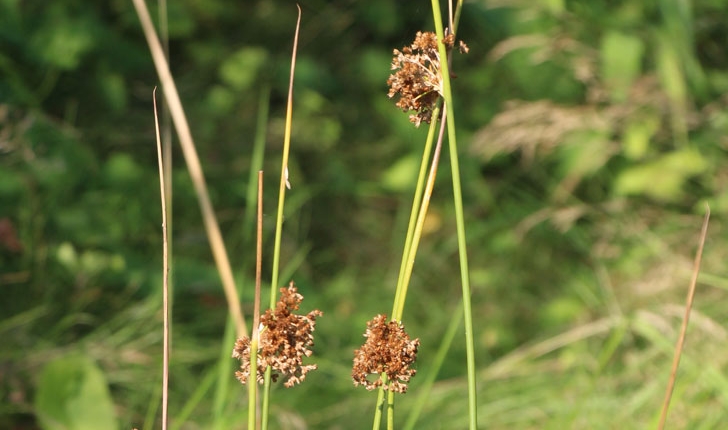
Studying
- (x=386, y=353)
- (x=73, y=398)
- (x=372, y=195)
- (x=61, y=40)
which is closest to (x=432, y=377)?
(x=386, y=353)

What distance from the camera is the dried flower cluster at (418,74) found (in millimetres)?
573

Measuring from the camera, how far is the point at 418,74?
Result: 23.0 inches

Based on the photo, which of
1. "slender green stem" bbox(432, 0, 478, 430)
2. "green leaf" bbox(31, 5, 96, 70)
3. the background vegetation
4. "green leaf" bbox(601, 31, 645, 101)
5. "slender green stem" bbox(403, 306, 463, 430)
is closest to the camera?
"slender green stem" bbox(432, 0, 478, 430)

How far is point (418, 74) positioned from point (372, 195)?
5.47 ft

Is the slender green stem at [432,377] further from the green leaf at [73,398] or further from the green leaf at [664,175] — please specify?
the green leaf at [664,175]

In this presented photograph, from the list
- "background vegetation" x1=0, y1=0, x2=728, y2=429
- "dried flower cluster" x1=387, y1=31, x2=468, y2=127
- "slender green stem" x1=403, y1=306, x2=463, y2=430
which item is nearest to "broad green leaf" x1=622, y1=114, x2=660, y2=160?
"background vegetation" x1=0, y1=0, x2=728, y2=429

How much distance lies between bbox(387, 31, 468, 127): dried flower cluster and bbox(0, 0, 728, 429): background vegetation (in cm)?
95

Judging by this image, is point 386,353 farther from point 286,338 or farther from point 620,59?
point 620,59

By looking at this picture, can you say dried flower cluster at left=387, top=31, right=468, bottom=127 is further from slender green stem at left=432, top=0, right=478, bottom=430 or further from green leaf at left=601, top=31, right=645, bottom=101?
green leaf at left=601, top=31, right=645, bottom=101

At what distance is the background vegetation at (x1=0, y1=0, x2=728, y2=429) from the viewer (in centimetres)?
160

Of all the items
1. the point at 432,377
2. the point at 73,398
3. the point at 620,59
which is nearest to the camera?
the point at 432,377

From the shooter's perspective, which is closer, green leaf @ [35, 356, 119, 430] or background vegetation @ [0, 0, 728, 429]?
green leaf @ [35, 356, 119, 430]

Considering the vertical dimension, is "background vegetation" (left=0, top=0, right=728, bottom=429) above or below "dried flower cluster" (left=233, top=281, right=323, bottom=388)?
above

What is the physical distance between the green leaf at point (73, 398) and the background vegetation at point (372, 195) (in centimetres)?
7
